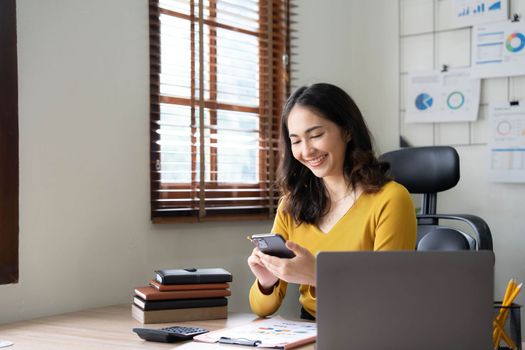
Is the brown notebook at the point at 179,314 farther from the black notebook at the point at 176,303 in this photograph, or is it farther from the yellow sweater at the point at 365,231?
the yellow sweater at the point at 365,231

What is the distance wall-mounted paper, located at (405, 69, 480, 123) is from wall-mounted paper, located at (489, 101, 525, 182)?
102 mm

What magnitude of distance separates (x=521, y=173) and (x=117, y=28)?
5.75ft

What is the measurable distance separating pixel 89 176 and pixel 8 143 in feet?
1.06

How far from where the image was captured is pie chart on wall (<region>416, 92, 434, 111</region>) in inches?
130

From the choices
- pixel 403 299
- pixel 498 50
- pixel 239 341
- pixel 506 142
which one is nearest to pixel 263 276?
pixel 239 341

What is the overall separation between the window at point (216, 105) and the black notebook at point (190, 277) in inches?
17.7

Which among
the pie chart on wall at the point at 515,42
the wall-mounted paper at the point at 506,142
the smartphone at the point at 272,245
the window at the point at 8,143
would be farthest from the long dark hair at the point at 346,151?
the pie chart on wall at the point at 515,42

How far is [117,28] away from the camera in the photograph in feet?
8.23

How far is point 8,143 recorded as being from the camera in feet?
7.12

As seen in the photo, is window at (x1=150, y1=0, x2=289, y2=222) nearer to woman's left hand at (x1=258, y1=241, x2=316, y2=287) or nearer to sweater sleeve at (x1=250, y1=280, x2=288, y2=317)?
sweater sleeve at (x1=250, y1=280, x2=288, y2=317)

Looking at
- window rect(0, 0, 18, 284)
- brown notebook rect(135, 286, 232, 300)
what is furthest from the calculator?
window rect(0, 0, 18, 284)

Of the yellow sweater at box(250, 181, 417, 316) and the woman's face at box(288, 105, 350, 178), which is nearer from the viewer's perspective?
the yellow sweater at box(250, 181, 417, 316)

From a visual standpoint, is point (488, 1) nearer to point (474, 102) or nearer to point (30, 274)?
point (474, 102)

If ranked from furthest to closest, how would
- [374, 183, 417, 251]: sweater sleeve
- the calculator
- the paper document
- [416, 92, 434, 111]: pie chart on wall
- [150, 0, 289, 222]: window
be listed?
[416, 92, 434, 111]: pie chart on wall
[150, 0, 289, 222]: window
[374, 183, 417, 251]: sweater sleeve
the calculator
the paper document
